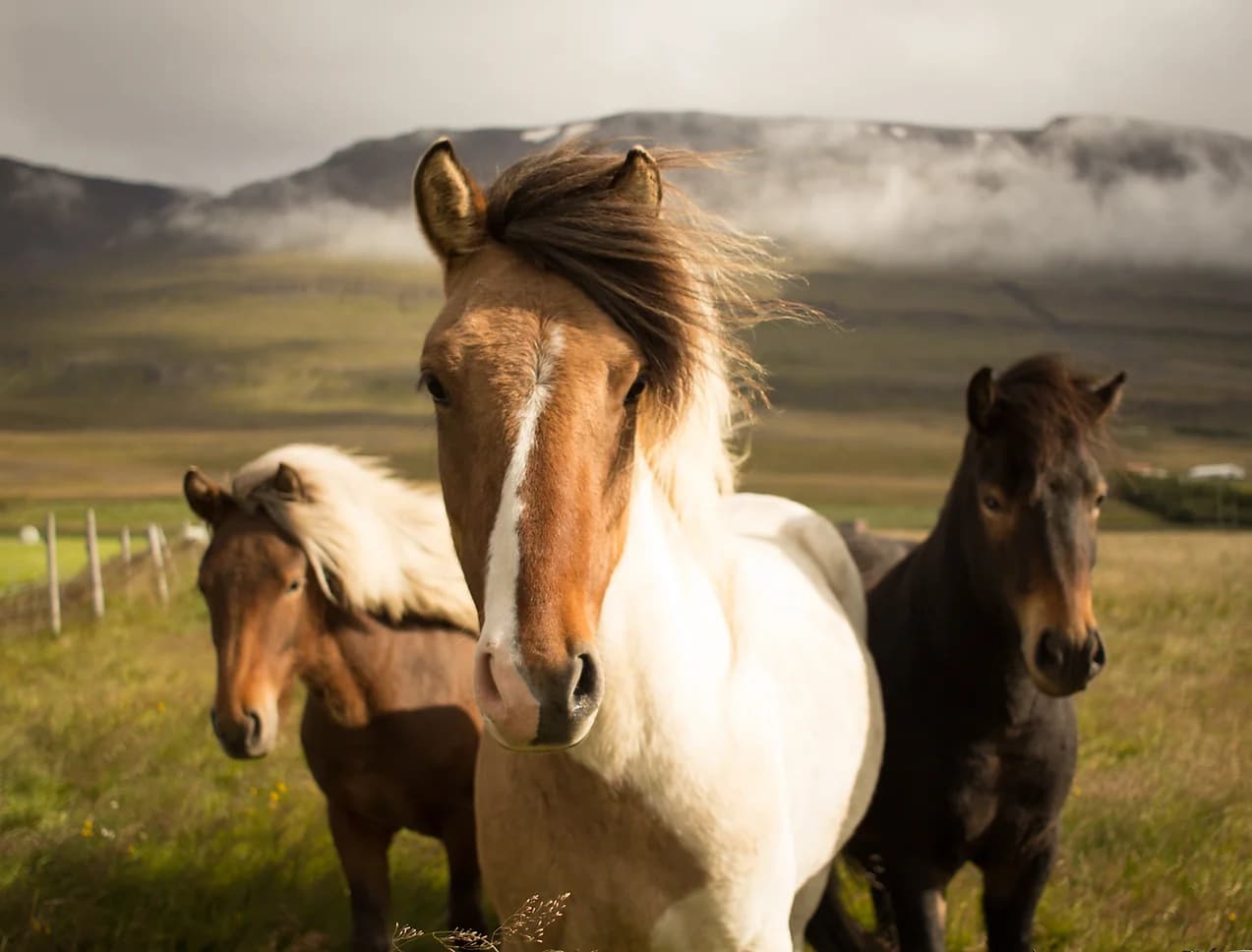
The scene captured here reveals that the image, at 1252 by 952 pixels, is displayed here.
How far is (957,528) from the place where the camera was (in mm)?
3709

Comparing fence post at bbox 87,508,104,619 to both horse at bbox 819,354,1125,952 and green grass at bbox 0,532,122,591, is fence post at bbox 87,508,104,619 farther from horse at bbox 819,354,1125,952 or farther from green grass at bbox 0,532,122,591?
horse at bbox 819,354,1125,952

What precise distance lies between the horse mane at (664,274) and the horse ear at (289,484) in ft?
7.81

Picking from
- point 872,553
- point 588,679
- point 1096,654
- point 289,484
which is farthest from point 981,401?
point 289,484

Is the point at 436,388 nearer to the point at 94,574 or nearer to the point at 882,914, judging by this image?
the point at 882,914

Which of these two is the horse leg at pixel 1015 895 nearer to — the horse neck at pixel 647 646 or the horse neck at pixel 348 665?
the horse neck at pixel 647 646

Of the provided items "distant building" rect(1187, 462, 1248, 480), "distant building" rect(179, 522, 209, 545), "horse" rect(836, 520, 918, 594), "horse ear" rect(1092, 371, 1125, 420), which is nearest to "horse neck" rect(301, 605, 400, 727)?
"horse" rect(836, 520, 918, 594)

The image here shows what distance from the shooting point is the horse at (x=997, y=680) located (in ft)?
11.0

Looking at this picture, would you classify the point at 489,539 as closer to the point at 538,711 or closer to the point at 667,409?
the point at 538,711

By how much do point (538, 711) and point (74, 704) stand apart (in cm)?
835

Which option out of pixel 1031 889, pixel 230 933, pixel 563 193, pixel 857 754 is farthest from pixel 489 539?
pixel 230 933

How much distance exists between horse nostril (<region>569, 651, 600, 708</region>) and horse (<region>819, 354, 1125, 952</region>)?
75.2 inches

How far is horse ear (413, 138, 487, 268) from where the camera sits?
7.45 ft

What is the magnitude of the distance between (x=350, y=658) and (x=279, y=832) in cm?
171

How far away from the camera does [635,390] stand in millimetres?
2172
